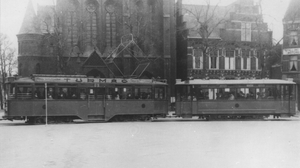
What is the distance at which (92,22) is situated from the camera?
37188 mm

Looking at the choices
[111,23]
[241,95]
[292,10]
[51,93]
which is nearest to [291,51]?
[292,10]

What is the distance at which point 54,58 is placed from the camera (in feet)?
119

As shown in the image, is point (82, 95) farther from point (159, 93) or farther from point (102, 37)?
point (102, 37)

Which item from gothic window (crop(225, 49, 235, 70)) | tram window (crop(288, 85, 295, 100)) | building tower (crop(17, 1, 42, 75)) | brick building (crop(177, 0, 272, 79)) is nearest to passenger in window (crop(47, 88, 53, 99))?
tram window (crop(288, 85, 295, 100))

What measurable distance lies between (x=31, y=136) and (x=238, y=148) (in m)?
8.45

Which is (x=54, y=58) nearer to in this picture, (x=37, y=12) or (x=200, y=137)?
(x=37, y=12)

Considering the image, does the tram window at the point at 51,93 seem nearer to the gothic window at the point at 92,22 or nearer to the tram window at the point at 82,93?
the tram window at the point at 82,93

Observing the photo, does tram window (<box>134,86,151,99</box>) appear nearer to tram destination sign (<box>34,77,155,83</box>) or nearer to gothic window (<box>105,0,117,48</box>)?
tram destination sign (<box>34,77,155,83</box>)

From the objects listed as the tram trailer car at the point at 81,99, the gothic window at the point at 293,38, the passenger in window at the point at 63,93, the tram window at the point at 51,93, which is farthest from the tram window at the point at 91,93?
the gothic window at the point at 293,38

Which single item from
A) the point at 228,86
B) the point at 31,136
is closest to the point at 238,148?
the point at 31,136

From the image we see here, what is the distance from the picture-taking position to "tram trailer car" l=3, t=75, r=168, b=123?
20.6 m

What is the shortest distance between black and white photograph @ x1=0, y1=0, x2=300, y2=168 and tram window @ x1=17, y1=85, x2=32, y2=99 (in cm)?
6

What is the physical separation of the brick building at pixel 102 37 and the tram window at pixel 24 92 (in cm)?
1443

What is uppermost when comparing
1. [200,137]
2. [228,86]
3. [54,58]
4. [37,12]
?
[37,12]
